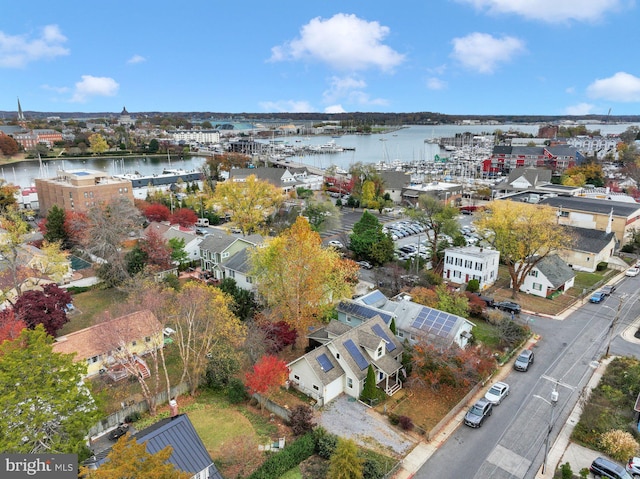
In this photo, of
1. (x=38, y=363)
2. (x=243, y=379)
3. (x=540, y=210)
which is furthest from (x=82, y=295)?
(x=540, y=210)

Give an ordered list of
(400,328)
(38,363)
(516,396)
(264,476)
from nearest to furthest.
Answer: (38,363) → (264,476) → (516,396) → (400,328)

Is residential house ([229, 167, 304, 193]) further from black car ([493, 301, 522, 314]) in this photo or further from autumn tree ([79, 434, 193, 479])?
autumn tree ([79, 434, 193, 479])

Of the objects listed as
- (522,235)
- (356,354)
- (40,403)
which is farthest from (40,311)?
(522,235)

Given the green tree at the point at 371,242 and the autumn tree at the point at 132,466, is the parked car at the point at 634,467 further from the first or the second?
the green tree at the point at 371,242

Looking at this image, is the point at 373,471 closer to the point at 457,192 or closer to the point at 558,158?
the point at 457,192

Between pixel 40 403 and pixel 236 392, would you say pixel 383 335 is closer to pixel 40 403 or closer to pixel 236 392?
pixel 236 392

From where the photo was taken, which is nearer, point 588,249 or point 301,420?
point 301,420

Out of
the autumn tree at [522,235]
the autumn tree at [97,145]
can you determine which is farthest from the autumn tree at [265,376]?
the autumn tree at [97,145]
